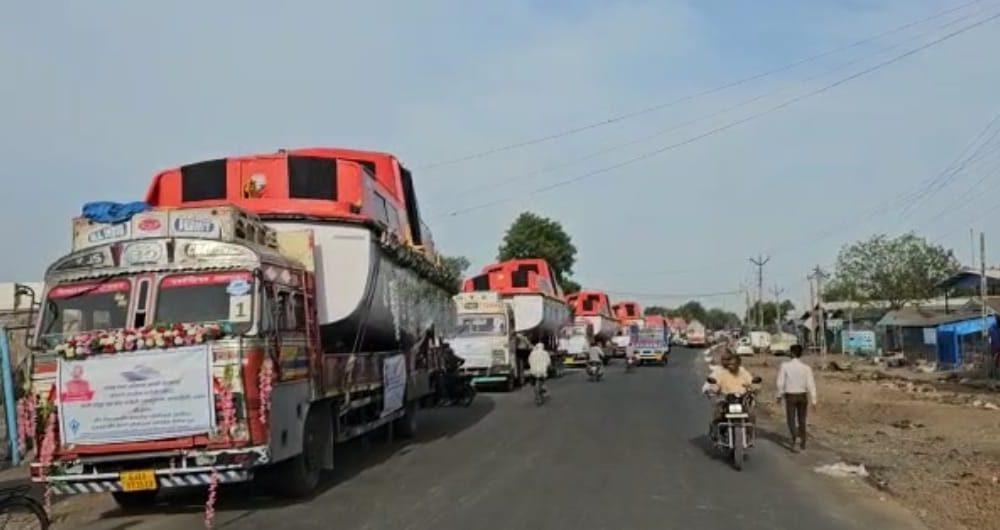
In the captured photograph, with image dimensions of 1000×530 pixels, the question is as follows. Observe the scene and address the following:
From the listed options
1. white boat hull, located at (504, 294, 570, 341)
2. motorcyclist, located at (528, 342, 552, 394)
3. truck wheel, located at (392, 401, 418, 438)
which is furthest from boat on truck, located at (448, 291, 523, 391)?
truck wheel, located at (392, 401, 418, 438)

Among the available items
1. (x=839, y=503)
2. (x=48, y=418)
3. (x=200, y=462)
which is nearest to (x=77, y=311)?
(x=48, y=418)

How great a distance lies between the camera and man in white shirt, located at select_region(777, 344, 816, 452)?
53.0 feet

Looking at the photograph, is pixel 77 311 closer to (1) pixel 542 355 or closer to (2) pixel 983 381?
(1) pixel 542 355

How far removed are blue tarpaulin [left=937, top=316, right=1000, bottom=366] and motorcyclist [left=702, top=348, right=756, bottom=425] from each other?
31.1m

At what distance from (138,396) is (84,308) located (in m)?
1.30

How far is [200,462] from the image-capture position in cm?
1063

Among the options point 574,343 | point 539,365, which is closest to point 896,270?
point 574,343

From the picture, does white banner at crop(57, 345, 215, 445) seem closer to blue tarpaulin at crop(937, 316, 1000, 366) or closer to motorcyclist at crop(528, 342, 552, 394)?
motorcyclist at crop(528, 342, 552, 394)

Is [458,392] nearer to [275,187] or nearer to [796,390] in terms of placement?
[796,390]

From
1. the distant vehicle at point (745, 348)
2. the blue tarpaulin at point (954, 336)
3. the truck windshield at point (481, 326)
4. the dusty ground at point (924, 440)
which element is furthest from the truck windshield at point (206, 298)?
the distant vehicle at point (745, 348)

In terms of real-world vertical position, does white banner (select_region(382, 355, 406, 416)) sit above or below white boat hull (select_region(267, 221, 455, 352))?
below

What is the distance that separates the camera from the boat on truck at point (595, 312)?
205 feet

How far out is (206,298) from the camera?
1121 centimetres

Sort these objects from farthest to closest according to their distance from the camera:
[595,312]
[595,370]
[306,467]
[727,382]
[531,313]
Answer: [595,312], [531,313], [595,370], [727,382], [306,467]
